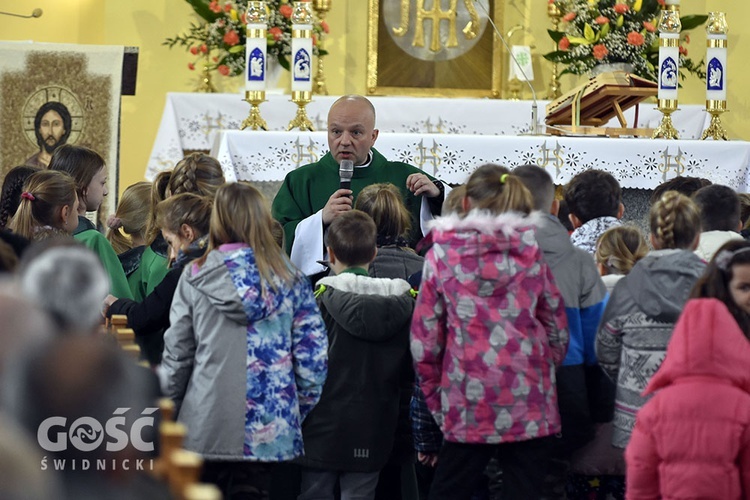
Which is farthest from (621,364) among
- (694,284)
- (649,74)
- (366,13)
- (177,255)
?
(366,13)

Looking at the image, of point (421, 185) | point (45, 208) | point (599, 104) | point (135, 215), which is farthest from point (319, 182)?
point (599, 104)

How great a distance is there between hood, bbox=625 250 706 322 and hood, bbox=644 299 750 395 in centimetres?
63

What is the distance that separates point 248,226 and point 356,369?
79 cm

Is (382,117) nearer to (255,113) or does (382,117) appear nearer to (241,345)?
(255,113)

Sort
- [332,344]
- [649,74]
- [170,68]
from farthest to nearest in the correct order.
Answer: [170,68] < [649,74] < [332,344]

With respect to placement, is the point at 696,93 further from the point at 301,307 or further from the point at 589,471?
the point at 301,307

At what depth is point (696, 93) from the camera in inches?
409

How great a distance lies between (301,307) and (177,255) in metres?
0.60

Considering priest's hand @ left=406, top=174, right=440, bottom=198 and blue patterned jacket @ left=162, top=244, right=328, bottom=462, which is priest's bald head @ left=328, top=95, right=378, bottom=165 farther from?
blue patterned jacket @ left=162, top=244, right=328, bottom=462

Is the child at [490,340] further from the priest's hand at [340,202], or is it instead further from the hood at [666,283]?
the priest's hand at [340,202]

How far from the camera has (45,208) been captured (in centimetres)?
459

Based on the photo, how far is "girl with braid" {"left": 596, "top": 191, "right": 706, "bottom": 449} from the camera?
13.9 feet

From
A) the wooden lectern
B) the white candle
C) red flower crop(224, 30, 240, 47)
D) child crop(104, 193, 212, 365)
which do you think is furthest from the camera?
red flower crop(224, 30, 240, 47)

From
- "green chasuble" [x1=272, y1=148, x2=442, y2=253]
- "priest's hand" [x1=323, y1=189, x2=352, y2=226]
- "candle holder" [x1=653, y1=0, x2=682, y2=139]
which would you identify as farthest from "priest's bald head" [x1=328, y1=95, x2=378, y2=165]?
"candle holder" [x1=653, y1=0, x2=682, y2=139]
